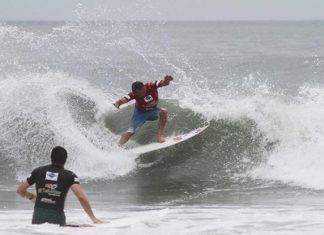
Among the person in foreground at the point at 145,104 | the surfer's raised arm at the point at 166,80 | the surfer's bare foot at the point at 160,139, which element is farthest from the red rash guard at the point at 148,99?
the surfer's bare foot at the point at 160,139

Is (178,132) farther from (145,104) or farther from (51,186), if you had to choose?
(51,186)

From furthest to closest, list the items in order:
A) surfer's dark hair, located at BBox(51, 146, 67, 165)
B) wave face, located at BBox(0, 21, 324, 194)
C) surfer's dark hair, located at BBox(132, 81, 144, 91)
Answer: surfer's dark hair, located at BBox(132, 81, 144, 91)
wave face, located at BBox(0, 21, 324, 194)
surfer's dark hair, located at BBox(51, 146, 67, 165)

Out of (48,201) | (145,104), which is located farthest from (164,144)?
(48,201)

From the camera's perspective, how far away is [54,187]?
21.5 feet

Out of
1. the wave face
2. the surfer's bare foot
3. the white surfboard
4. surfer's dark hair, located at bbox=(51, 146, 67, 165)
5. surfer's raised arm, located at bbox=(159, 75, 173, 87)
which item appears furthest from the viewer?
the surfer's bare foot

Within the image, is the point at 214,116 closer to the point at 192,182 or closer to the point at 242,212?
the point at 192,182


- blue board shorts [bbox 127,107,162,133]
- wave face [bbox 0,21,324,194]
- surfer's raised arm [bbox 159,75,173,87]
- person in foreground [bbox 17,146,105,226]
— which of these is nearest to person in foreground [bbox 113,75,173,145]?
blue board shorts [bbox 127,107,162,133]

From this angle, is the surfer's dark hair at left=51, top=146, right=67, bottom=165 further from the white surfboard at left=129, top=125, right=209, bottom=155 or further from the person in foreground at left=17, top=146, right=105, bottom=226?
the white surfboard at left=129, top=125, right=209, bottom=155

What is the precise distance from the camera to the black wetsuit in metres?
6.55

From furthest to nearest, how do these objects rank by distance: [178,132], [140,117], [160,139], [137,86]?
[178,132] < [160,139] < [140,117] < [137,86]

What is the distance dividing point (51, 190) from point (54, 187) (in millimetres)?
49

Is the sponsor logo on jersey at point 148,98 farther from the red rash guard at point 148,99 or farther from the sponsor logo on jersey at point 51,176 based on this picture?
the sponsor logo on jersey at point 51,176

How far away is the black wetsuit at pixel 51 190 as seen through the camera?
6547mm

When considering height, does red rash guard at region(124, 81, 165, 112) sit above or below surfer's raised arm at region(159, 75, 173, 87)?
below
